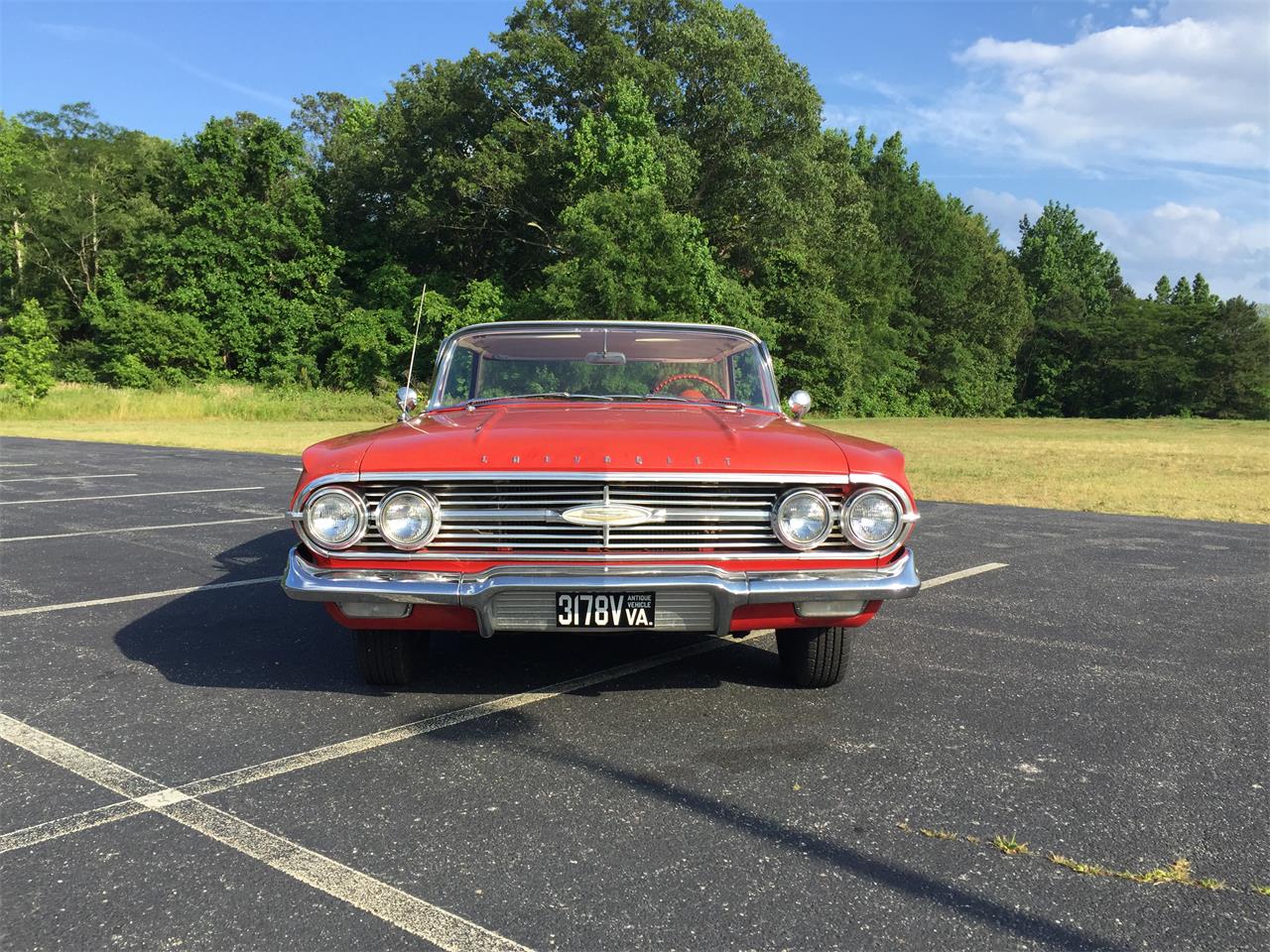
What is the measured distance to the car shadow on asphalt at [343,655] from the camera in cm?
405

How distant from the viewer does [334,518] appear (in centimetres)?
349

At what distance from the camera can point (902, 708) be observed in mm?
3771

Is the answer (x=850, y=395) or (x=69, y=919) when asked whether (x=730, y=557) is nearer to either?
(x=69, y=919)

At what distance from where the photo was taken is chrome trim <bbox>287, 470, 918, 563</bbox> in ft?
11.1

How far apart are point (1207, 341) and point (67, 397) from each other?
61910 mm

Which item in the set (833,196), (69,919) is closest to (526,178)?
(833,196)

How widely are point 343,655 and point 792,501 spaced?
225cm

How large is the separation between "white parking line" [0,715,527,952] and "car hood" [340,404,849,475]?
123 cm

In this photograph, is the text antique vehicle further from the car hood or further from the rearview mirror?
the rearview mirror

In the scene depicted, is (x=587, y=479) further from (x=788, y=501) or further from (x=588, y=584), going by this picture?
(x=788, y=501)

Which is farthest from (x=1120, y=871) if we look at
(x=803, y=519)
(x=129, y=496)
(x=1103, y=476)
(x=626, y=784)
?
(x=1103, y=476)

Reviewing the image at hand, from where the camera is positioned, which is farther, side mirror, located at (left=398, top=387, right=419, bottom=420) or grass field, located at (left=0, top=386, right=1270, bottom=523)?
grass field, located at (left=0, top=386, right=1270, bottom=523)

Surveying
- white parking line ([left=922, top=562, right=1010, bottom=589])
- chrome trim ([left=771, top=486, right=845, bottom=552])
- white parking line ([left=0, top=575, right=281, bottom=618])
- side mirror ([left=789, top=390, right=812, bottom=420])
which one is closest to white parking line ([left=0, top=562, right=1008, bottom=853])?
chrome trim ([left=771, top=486, right=845, bottom=552])

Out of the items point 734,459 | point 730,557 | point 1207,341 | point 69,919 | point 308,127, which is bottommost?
point 69,919
